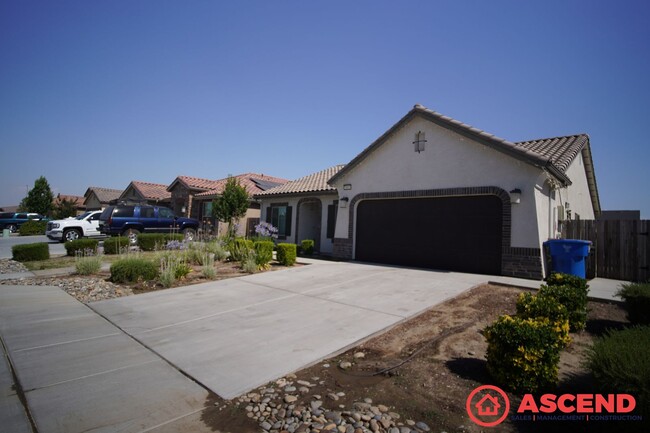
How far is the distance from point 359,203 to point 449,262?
4485 mm

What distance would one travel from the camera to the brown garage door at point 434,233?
33.8 ft

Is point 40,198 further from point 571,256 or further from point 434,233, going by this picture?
point 571,256

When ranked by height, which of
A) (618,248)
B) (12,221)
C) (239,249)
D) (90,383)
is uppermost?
(618,248)

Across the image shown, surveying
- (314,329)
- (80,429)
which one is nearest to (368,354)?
(314,329)

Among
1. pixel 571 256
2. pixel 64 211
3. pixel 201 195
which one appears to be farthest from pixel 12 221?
pixel 571 256

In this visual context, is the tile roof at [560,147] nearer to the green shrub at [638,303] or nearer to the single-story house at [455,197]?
the single-story house at [455,197]

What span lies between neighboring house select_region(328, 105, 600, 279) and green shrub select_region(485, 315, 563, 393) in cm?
690

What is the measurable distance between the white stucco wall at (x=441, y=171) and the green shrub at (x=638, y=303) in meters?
4.12

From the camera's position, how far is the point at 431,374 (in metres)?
3.71

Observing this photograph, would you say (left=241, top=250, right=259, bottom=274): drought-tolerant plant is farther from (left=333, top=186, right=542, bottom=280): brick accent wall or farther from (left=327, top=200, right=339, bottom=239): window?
(left=333, top=186, right=542, bottom=280): brick accent wall

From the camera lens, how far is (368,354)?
4.30m

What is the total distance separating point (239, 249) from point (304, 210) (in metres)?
7.08

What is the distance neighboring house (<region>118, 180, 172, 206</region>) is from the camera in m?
30.2

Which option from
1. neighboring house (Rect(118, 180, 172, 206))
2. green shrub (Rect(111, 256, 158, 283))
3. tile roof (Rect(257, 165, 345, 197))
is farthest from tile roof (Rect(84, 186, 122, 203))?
green shrub (Rect(111, 256, 158, 283))
